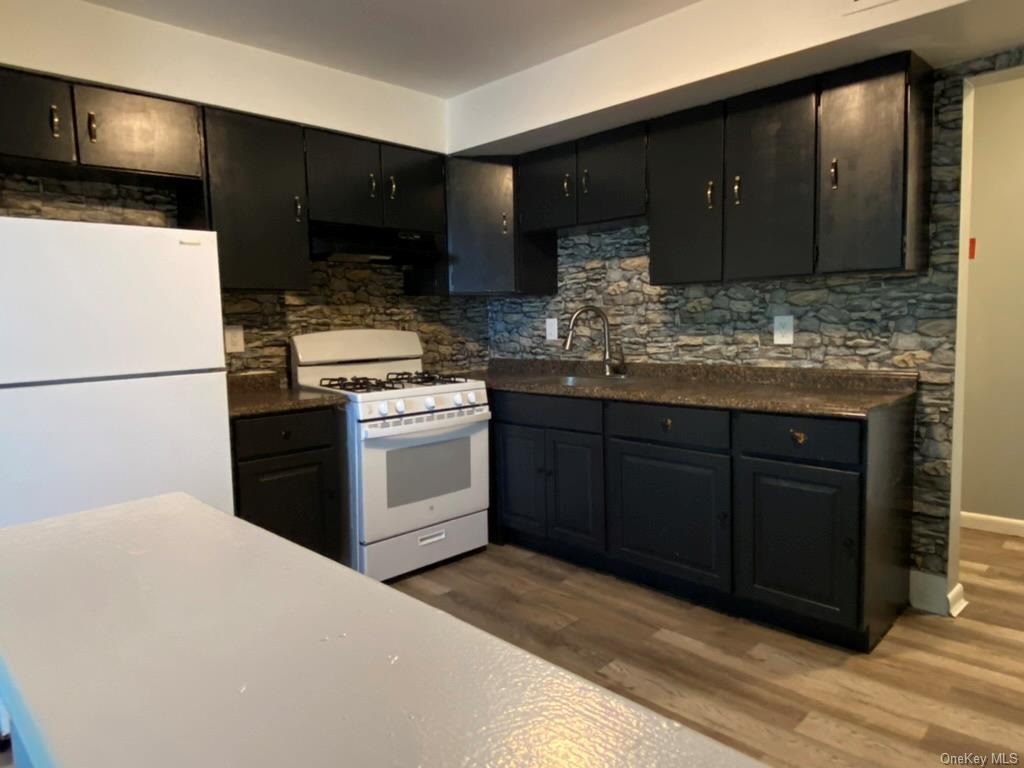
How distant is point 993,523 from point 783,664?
2058 mm

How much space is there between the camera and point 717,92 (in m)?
2.66

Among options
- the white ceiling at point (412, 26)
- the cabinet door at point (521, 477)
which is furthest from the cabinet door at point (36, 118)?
the cabinet door at point (521, 477)

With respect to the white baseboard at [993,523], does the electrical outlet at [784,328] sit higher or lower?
higher

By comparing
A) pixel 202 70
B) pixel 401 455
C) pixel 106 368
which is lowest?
pixel 401 455

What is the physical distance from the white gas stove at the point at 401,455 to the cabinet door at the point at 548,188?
37.5 inches

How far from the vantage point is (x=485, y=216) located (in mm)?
3621

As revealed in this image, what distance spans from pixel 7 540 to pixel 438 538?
7.23 feet

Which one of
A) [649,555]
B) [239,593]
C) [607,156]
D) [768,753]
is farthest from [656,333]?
[239,593]

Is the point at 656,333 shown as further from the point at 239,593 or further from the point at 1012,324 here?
the point at 239,593

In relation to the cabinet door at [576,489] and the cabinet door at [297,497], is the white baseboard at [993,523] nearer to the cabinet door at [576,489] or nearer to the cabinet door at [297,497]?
the cabinet door at [576,489]

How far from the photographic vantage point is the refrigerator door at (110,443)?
6.59 feet
